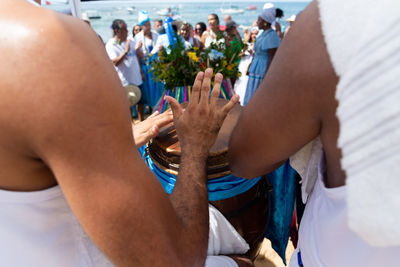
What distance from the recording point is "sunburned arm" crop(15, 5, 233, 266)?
526mm

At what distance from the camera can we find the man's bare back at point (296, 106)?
59cm

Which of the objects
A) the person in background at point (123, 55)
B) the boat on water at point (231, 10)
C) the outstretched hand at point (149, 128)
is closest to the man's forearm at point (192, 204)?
the outstretched hand at point (149, 128)

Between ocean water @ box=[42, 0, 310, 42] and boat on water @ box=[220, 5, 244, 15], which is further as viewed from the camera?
boat on water @ box=[220, 5, 244, 15]

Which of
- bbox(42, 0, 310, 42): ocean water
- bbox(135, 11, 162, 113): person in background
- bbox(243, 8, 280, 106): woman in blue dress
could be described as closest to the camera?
bbox(243, 8, 280, 106): woman in blue dress

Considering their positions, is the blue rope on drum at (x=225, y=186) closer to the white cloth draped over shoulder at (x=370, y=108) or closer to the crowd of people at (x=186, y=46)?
the white cloth draped over shoulder at (x=370, y=108)

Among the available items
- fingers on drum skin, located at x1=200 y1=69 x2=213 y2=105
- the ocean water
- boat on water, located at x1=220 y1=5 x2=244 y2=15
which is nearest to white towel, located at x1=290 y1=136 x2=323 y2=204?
fingers on drum skin, located at x1=200 y1=69 x2=213 y2=105

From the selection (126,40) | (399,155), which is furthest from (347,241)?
(126,40)

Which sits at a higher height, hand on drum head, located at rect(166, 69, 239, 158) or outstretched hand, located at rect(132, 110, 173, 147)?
hand on drum head, located at rect(166, 69, 239, 158)

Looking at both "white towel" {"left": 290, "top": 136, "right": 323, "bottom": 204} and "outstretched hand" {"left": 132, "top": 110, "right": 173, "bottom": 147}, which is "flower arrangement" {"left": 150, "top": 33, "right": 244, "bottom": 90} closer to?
"outstretched hand" {"left": 132, "top": 110, "right": 173, "bottom": 147}

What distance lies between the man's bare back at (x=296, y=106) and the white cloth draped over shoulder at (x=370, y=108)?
0.04m

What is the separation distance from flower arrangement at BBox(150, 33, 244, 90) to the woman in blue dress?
2195 millimetres

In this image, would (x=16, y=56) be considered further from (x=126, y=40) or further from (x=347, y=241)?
(x=126, y=40)

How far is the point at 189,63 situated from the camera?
212cm

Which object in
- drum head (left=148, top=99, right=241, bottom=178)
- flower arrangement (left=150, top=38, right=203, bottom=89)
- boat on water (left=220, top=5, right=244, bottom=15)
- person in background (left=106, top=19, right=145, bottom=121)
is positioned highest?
flower arrangement (left=150, top=38, right=203, bottom=89)
